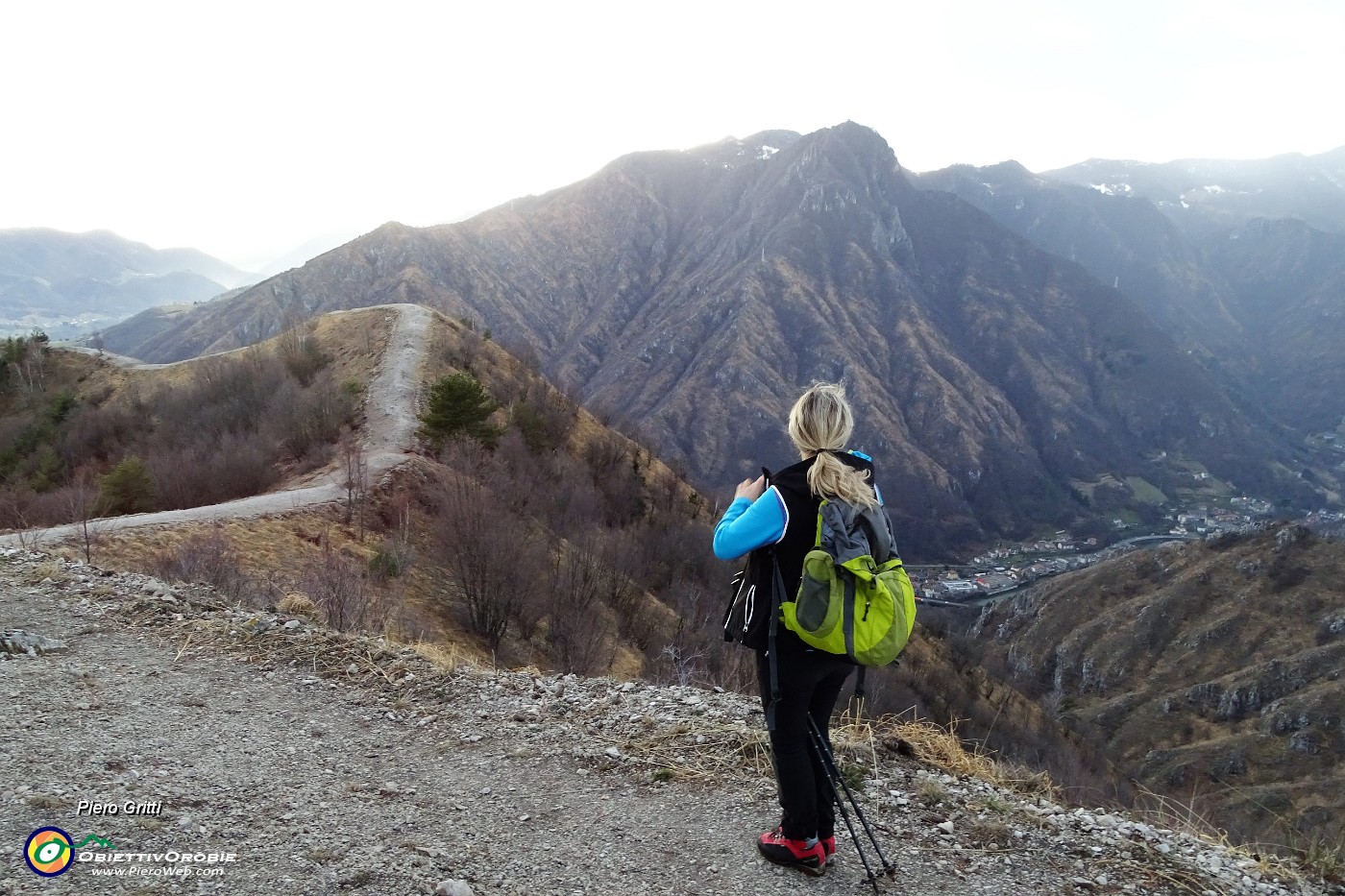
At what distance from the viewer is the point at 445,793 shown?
174 inches

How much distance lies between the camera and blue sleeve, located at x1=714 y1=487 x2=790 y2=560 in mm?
3314

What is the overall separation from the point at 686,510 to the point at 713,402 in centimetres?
12782

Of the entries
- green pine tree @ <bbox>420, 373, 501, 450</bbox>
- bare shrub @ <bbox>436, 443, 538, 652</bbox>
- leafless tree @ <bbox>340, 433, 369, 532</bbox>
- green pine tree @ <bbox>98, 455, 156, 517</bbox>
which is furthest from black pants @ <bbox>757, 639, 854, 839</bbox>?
green pine tree @ <bbox>98, 455, 156, 517</bbox>

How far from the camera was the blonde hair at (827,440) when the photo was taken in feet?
11.0

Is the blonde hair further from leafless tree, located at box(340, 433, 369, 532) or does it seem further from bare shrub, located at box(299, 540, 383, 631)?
leafless tree, located at box(340, 433, 369, 532)

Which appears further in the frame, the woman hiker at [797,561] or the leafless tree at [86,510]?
the leafless tree at [86,510]

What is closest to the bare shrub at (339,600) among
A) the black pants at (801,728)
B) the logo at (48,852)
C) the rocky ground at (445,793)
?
the rocky ground at (445,793)

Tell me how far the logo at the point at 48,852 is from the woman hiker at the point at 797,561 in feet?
11.8

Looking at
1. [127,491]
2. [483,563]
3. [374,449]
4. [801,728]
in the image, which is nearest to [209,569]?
[483,563]

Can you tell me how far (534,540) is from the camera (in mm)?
18688

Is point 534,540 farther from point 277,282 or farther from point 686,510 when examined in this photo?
point 277,282

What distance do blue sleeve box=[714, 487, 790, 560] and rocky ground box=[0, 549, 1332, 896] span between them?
1.87 meters

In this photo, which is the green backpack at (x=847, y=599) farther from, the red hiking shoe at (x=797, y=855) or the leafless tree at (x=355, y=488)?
the leafless tree at (x=355, y=488)

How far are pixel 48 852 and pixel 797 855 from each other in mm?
3872
